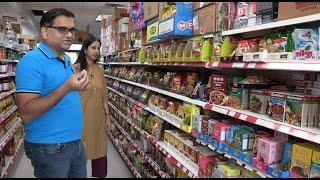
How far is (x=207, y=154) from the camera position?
8.87 feet

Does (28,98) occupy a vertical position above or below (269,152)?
above

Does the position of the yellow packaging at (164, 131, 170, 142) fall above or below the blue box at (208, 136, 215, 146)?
below

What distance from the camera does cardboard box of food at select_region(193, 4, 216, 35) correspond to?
2646mm

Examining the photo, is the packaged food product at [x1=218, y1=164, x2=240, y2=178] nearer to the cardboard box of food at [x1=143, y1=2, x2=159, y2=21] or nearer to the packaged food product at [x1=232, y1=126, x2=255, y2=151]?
the packaged food product at [x1=232, y1=126, x2=255, y2=151]

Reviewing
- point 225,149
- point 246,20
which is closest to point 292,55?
point 246,20

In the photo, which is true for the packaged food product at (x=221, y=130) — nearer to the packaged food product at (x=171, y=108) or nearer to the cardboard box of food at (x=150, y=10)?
the packaged food product at (x=171, y=108)

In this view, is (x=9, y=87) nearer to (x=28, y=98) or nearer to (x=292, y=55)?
→ (x=28, y=98)

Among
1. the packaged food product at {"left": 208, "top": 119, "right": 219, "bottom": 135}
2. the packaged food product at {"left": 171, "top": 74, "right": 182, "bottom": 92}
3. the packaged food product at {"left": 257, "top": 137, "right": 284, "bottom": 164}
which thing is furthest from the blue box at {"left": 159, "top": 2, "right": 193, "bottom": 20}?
the packaged food product at {"left": 257, "top": 137, "right": 284, "bottom": 164}

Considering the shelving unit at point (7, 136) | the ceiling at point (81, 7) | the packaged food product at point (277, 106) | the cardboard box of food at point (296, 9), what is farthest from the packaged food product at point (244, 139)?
the ceiling at point (81, 7)

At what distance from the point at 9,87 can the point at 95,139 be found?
2.90 meters

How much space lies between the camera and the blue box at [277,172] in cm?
179

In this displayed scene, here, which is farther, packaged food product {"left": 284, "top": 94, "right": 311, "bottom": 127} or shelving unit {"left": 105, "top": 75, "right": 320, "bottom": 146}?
packaged food product {"left": 284, "top": 94, "right": 311, "bottom": 127}

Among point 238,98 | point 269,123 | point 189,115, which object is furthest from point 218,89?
point 269,123

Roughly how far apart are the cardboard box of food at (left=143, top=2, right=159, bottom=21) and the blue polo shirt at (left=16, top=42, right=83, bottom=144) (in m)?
1.93
